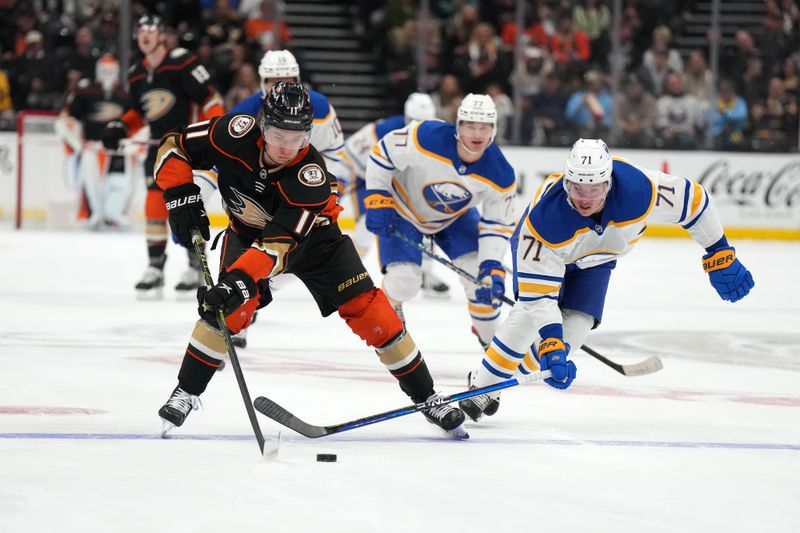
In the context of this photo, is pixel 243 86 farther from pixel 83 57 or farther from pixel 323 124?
pixel 323 124

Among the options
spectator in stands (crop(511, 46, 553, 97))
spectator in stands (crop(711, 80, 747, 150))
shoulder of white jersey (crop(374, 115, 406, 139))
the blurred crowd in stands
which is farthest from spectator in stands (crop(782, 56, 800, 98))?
shoulder of white jersey (crop(374, 115, 406, 139))

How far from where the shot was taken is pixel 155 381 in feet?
15.6

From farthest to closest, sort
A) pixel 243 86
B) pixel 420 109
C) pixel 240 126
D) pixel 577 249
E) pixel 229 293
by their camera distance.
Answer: pixel 243 86 → pixel 420 109 → pixel 577 249 → pixel 240 126 → pixel 229 293

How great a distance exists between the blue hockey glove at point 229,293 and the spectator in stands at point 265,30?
7.89 meters

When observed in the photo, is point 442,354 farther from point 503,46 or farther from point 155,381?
point 503,46

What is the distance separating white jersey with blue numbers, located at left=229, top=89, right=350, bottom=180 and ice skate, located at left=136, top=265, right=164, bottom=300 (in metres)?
1.29

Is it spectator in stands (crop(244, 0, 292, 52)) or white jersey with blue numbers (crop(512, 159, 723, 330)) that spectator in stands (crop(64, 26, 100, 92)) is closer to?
spectator in stands (crop(244, 0, 292, 52))

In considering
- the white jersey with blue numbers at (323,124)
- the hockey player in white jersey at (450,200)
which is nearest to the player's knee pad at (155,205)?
the white jersey with blue numbers at (323,124)

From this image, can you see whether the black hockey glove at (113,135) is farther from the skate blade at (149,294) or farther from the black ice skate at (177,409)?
the black ice skate at (177,409)

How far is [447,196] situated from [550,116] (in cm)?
631

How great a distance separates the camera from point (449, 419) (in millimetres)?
3895

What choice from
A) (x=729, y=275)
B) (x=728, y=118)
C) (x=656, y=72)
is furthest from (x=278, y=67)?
(x=728, y=118)

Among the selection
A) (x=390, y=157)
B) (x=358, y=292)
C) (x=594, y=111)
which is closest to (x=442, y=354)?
(x=390, y=157)

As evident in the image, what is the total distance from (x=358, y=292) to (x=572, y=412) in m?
0.97
